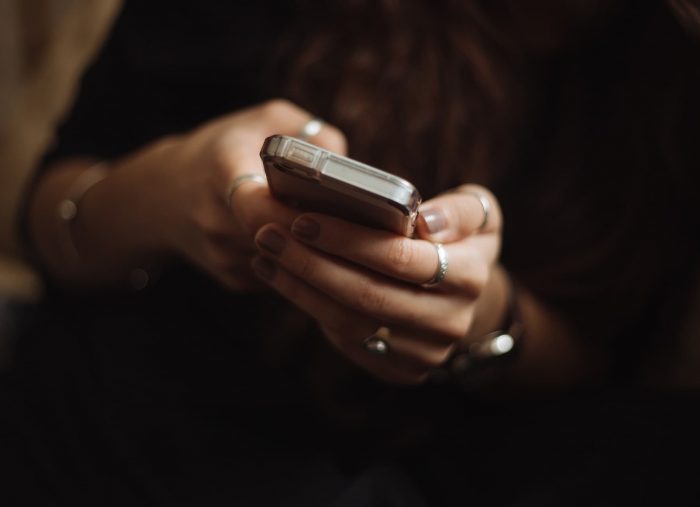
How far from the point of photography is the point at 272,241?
0.41 metres

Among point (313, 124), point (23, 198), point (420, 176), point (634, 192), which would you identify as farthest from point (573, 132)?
point (23, 198)

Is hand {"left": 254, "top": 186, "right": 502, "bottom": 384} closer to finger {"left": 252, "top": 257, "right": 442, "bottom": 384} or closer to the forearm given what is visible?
finger {"left": 252, "top": 257, "right": 442, "bottom": 384}

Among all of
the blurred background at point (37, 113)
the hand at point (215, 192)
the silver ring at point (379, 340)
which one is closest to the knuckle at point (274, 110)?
the hand at point (215, 192)

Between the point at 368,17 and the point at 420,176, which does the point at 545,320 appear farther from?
the point at 368,17

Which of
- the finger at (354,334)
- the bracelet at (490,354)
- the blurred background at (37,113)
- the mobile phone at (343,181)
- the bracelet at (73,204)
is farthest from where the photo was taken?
the blurred background at (37,113)

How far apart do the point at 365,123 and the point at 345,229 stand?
294 millimetres

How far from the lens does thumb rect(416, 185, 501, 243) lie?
42 cm

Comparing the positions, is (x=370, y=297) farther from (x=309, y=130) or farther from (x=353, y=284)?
(x=309, y=130)

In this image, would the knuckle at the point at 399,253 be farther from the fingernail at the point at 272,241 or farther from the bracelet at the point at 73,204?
the bracelet at the point at 73,204

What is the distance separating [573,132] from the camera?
2.36 feet

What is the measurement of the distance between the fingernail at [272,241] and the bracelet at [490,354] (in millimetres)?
272

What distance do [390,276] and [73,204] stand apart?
0.46 meters

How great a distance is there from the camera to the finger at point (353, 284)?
41 centimetres

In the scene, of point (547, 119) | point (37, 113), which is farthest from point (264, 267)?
point (37, 113)
